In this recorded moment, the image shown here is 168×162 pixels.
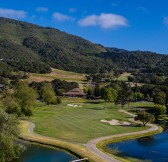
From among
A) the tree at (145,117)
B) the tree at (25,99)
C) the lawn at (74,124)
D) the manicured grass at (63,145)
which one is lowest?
the manicured grass at (63,145)

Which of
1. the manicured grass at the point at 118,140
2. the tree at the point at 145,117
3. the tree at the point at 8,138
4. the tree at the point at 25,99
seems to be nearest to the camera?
the tree at the point at 8,138

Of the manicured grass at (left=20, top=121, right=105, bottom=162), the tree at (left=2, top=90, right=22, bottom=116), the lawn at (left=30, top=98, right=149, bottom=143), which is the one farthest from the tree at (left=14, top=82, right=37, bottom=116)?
the manicured grass at (left=20, top=121, right=105, bottom=162)

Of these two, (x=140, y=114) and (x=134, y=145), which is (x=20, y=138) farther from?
(x=140, y=114)

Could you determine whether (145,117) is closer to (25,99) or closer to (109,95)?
(25,99)

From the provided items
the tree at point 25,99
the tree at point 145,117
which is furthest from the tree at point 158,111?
the tree at point 25,99

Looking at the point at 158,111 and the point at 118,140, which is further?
the point at 158,111

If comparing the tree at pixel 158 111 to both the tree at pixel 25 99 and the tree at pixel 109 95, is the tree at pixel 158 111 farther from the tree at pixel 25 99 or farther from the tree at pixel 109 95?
the tree at pixel 25 99

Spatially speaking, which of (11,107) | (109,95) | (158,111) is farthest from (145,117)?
(109,95)

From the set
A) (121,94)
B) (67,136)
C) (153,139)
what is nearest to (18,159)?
(67,136)

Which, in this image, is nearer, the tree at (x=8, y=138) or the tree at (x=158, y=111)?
the tree at (x=8, y=138)
